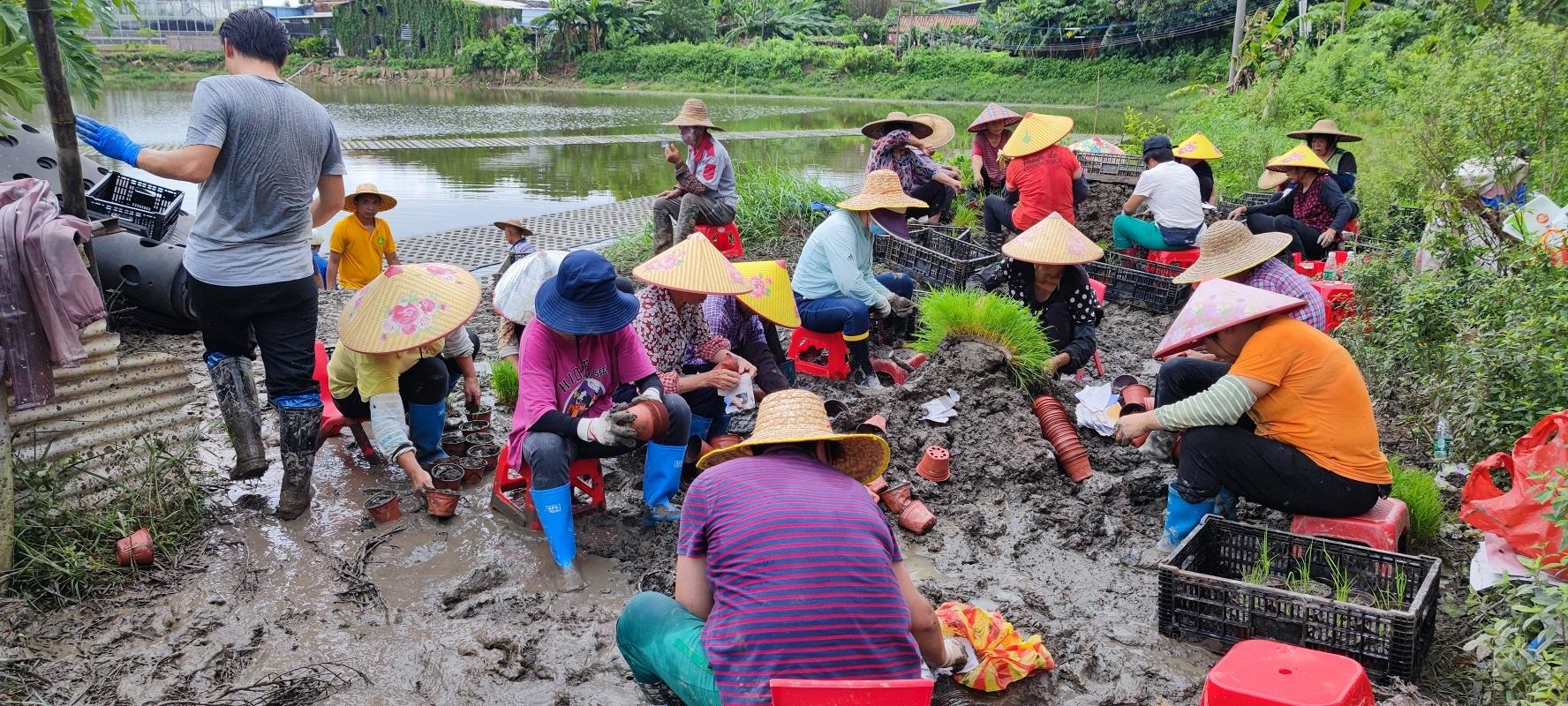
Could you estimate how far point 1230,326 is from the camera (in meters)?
3.59

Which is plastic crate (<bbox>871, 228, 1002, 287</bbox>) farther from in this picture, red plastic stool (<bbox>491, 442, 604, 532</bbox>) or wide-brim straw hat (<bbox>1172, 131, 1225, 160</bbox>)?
red plastic stool (<bbox>491, 442, 604, 532</bbox>)

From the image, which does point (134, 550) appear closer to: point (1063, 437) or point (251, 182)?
point (251, 182)

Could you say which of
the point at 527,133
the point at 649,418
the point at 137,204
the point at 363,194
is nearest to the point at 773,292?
the point at 649,418

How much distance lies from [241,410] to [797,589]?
9.55 ft

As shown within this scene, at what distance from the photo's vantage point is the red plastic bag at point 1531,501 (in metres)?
2.96

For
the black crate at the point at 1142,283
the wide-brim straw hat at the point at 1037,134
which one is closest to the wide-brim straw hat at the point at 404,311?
the wide-brim straw hat at the point at 1037,134

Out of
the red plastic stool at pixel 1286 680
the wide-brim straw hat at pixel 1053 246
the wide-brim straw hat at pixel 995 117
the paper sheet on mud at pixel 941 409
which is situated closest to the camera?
the red plastic stool at pixel 1286 680

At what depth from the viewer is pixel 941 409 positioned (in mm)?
5137

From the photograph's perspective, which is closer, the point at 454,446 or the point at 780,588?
the point at 780,588

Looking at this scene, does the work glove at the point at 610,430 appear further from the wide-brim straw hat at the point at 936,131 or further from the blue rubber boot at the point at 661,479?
the wide-brim straw hat at the point at 936,131

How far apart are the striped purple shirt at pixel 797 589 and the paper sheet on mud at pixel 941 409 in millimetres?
2638

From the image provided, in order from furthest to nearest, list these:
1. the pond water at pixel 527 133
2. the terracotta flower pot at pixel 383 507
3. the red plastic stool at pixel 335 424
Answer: the pond water at pixel 527 133
the red plastic stool at pixel 335 424
the terracotta flower pot at pixel 383 507

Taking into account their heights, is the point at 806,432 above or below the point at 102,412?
above

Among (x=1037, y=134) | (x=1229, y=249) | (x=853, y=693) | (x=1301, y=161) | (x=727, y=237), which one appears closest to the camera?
(x=853, y=693)
